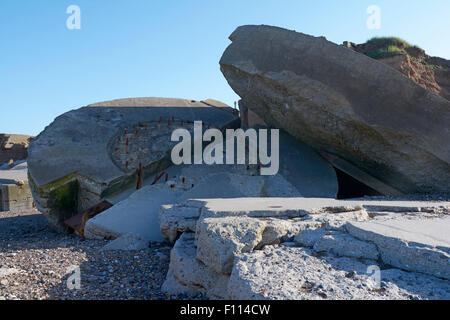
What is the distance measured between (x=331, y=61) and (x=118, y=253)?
9.39 ft

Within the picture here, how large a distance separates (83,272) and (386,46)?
512 centimetres

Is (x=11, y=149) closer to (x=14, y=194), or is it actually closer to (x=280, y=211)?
(x=14, y=194)

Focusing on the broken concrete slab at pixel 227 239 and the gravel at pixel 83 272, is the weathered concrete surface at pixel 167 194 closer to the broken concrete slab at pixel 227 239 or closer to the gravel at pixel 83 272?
the gravel at pixel 83 272

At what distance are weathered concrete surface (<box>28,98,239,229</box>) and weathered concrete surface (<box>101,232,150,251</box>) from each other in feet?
4.73

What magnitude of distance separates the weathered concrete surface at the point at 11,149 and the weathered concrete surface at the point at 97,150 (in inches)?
422

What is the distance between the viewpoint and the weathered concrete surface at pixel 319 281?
4.43ft

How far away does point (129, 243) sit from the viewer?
2.81 meters

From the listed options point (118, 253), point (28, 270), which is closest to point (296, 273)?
point (118, 253)

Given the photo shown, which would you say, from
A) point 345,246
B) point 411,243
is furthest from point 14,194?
point 411,243

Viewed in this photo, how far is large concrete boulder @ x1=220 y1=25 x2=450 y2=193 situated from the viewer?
3.75m

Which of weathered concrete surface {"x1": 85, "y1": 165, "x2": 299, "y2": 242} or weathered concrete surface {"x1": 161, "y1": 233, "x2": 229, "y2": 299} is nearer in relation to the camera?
weathered concrete surface {"x1": 161, "y1": 233, "x2": 229, "y2": 299}

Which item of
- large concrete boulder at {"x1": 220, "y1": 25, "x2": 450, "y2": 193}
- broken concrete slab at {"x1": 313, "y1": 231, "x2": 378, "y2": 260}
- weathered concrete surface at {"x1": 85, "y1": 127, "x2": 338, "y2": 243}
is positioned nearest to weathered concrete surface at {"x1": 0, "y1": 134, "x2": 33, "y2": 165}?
weathered concrete surface at {"x1": 85, "y1": 127, "x2": 338, "y2": 243}

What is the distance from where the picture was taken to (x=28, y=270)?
89.6 inches

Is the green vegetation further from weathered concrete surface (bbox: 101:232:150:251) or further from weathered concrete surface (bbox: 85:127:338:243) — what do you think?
weathered concrete surface (bbox: 101:232:150:251)
